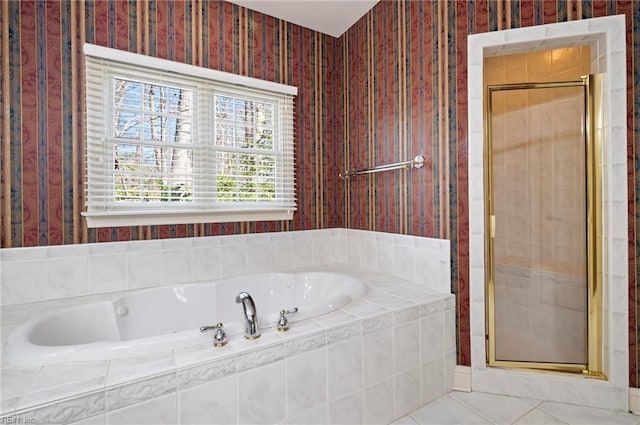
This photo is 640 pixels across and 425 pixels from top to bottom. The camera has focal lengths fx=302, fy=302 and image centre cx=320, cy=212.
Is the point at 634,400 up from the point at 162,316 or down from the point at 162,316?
down

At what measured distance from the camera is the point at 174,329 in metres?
1.86

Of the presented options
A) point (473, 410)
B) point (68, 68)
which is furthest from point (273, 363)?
point (68, 68)

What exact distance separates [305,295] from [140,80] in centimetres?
185

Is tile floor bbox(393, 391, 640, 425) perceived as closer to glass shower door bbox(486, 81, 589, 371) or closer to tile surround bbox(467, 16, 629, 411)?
tile surround bbox(467, 16, 629, 411)

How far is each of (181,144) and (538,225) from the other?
2.68 meters

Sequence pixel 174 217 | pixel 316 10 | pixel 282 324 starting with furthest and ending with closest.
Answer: pixel 316 10 → pixel 174 217 → pixel 282 324

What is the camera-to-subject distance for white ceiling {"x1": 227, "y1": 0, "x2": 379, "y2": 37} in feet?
7.55

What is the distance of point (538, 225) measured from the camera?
2.28m

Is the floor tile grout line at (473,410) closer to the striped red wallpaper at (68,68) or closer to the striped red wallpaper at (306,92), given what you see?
the striped red wallpaper at (306,92)

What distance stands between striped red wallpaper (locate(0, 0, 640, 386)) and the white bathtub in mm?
435

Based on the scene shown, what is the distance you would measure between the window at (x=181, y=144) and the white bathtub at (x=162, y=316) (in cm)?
50

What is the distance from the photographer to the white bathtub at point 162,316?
111 cm

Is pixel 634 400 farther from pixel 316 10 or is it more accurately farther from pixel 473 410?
pixel 316 10

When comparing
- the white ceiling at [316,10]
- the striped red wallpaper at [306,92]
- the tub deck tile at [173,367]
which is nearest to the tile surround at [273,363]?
the tub deck tile at [173,367]
